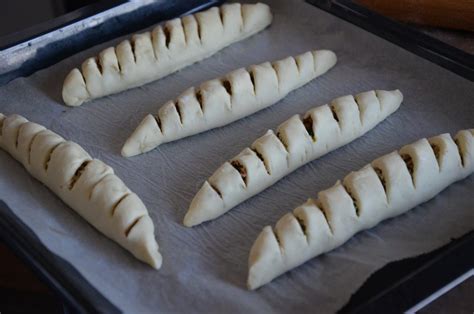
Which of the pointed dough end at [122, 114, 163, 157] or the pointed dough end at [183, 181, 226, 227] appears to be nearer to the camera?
the pointed dough end at [183, 181, 226, 227]

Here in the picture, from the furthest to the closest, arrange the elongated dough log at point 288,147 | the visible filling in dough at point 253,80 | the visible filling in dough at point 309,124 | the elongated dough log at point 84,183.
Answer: the visible filling in dough at point 253,80 < the visible filling in dough at point 309,124 < the elongated dough log at point 288,147 < the elongated dough log at point 84,183

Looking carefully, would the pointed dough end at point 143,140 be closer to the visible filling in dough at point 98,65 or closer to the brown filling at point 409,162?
the visible filling in dough at point 98,65

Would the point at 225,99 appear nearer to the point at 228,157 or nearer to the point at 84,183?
the point at 228,157

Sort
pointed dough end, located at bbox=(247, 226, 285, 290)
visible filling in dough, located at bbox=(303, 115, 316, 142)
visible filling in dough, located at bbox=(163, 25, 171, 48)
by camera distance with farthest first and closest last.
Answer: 1. visible filling in dough, located at bbox=(163, 25, 171, 48)
2. visible filling in dough, located at bbox=(303, 115, 316, 142)
3. pointed dough end, located at bbox=(247, 226, 285, 290)

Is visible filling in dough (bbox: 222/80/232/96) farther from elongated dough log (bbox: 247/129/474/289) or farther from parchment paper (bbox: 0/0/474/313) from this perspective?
elongated dough log (bbox: 247/129/474/289)

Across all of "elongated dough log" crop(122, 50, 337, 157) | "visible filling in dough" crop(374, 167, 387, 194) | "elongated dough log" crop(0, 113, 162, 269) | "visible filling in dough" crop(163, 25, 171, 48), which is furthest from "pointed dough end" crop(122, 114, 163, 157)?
"visible filling in dough" crop(374, 167, 387, 194)

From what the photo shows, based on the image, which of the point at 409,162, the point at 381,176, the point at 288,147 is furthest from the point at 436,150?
the point at 288,147

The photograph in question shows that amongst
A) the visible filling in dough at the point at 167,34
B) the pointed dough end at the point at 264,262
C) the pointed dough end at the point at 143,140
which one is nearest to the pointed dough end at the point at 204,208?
the pointed dough end at the point at 264,262
